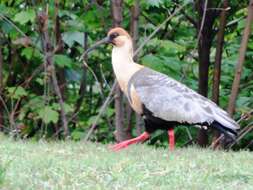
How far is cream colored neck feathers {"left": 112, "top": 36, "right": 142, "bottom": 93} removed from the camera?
10.1 m

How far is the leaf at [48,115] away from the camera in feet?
38.5

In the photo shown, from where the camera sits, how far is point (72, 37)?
11.8 metres

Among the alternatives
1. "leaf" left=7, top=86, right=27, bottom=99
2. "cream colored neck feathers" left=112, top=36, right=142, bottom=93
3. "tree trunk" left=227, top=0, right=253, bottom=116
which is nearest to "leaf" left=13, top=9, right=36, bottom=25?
"cream colored neck feathers" left=112, top=36, right=142, bottom=93

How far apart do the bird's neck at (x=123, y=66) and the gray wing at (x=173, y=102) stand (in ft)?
0.54

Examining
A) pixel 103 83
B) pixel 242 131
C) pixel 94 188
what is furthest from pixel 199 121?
pixel 103 83

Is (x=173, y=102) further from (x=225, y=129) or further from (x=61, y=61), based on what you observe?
(x=61, y=61)

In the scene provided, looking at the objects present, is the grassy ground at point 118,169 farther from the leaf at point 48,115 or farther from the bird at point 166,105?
the leaf at point 48,115

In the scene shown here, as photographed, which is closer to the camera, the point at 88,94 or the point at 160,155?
the point at 160,155

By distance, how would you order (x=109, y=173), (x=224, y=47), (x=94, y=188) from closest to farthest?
(x=94, y=188) → (x=109, y=173) → (x=224, y=47)

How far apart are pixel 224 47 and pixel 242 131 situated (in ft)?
5.63

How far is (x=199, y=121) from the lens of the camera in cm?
931

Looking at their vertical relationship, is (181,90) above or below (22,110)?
above

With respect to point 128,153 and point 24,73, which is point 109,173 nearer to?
point 128,153

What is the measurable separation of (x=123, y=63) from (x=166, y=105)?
1.00 m
